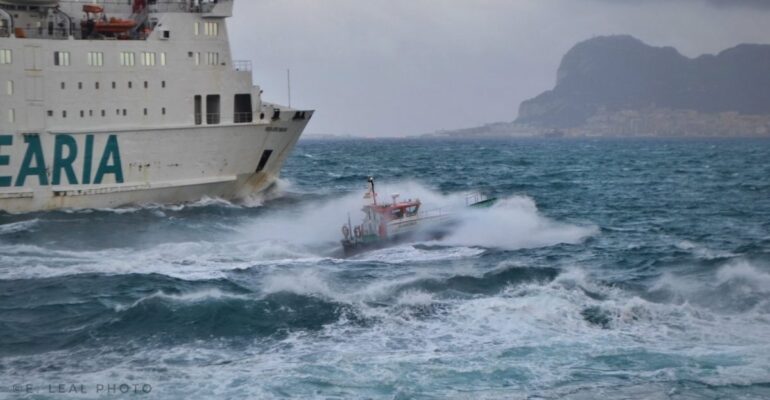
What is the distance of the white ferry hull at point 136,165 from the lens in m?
45.4

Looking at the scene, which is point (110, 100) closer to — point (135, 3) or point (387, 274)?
point (135, 3)

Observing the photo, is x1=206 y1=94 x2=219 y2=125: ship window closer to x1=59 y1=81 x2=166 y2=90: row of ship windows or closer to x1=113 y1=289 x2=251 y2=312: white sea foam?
x1=59 y1=81 x2=166 y2=90: row of ship windows

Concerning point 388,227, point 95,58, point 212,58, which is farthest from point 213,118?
point 388,227

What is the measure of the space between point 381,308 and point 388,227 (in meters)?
10.3

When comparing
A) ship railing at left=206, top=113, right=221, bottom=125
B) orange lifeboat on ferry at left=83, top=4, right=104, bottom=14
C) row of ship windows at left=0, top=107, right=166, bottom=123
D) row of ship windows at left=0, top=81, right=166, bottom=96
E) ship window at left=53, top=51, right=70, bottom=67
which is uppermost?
orange lifeboat on ferry at left=83, top=4, right=104, bottom=14

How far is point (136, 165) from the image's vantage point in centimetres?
4788

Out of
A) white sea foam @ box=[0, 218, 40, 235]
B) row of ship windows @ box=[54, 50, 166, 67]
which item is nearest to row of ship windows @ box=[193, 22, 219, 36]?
row of ship windows @ box=[54, 50, 166, 67]

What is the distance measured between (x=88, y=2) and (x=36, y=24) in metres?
3.66

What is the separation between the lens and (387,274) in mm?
32562

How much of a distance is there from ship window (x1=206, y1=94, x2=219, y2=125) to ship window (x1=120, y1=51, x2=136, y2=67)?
433cm

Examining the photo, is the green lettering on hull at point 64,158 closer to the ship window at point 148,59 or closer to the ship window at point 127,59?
the ship window at point 127,59

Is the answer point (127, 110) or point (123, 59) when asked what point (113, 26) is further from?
point (127, 110)

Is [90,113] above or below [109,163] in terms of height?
above

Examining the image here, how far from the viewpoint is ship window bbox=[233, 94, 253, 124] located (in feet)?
168
